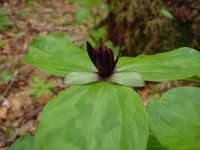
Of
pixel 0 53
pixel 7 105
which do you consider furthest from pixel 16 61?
pixel 7 105

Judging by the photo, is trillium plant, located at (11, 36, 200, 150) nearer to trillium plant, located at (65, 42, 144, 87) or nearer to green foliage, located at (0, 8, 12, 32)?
trillium plant, located at (65, 42, 144, 87)

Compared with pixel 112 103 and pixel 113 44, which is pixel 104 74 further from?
pixel 113 44

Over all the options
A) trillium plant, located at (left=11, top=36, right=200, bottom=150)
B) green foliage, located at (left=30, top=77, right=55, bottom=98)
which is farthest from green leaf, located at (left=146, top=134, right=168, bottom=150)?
green foliage, located at (left=30, top=77, right=55, bottom=98)

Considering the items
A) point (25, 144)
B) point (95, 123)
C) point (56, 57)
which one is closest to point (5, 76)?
point (25, 144)

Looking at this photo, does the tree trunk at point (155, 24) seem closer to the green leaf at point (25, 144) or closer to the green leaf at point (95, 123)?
the green leaf at point (25, 144)

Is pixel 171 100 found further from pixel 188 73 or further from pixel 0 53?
pixel 0 53

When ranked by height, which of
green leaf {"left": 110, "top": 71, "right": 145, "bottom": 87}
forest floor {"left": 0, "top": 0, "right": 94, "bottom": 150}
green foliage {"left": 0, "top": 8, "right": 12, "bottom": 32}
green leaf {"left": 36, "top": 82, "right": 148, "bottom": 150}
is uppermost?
green leaf {"left": 110, "top": 71, "right": 145, "bottom": 87}
